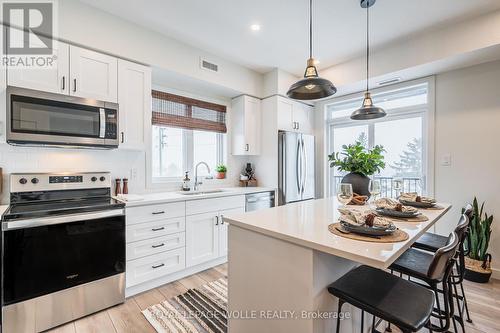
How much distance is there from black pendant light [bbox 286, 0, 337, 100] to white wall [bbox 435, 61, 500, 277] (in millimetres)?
2309

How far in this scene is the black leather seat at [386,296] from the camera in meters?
1.02

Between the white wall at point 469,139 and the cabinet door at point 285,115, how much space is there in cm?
196

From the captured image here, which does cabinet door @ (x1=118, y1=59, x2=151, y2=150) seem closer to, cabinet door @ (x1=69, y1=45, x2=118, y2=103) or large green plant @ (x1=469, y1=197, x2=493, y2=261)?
cabinet door @ (x1=69, y1=45, x2=118, y2=103)

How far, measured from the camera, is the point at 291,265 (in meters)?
1.22

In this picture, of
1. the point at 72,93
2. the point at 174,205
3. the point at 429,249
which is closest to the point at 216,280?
the point at 174,205

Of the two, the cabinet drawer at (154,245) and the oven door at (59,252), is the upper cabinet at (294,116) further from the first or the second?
the oven door at (59,252)

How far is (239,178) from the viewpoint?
4.07 m

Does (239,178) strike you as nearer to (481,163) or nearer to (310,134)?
(310,134)

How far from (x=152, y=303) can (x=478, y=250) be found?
3.46 meters

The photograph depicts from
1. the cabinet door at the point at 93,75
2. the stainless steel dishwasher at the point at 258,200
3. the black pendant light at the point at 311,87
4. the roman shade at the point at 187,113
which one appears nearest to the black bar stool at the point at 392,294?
the black pendant light at the point at 311,87

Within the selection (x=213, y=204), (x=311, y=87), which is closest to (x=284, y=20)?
(x=311, y=87)

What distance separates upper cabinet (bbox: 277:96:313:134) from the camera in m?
3.76

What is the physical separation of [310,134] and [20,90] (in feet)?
12.4

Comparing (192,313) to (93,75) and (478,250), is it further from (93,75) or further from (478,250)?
(478,250)
